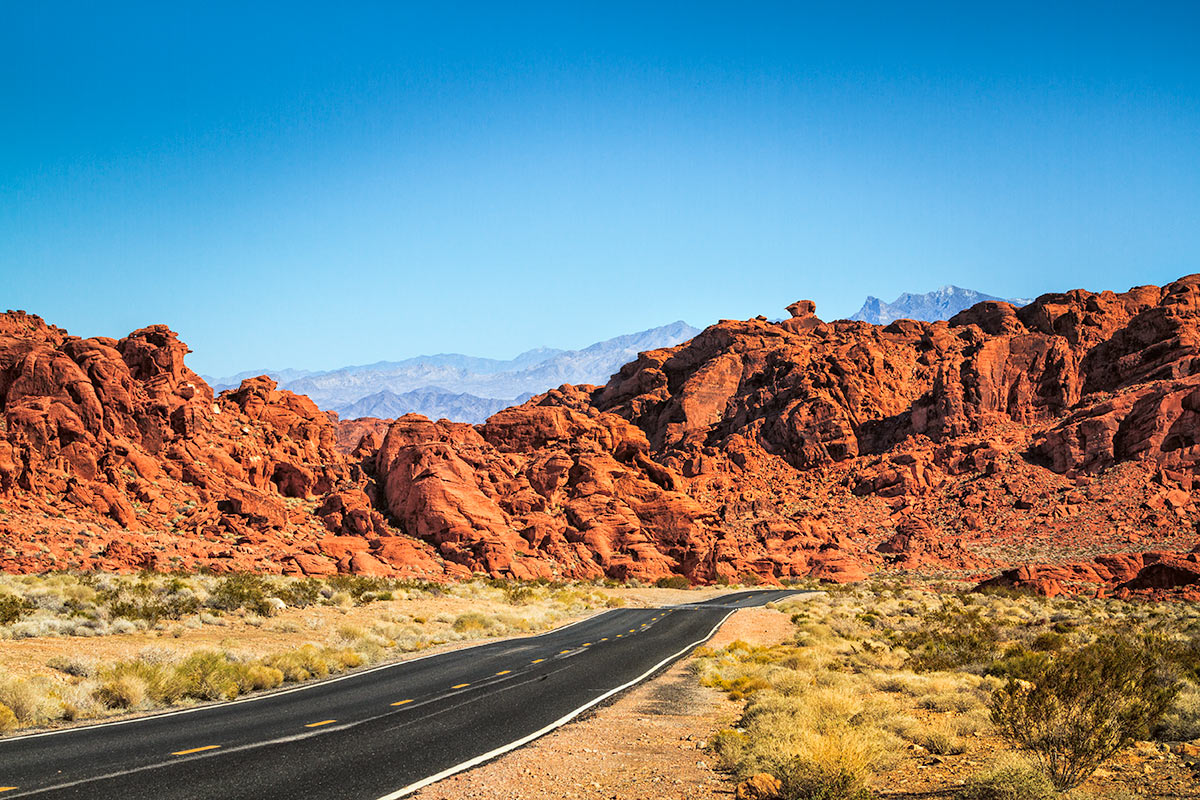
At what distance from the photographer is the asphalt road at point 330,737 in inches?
338

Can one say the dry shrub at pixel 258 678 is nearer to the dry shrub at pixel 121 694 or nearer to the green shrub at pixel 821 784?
the dry shrub at pixel 121 694

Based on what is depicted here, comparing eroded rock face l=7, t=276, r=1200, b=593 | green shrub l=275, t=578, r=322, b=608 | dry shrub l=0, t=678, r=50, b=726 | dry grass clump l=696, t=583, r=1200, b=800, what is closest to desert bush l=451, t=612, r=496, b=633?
green shrub l=275, t=578, r=322, b=608

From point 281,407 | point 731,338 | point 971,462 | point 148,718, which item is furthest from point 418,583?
point 731,338

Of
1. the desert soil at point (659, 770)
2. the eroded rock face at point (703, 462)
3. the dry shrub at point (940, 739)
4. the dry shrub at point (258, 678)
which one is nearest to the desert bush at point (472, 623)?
the dry shrub at point (258, 678)

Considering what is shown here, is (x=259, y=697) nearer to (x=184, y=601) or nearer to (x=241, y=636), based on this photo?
(x=241, y=636)

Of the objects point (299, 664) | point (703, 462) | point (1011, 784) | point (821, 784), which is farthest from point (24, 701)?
point (703, 462)

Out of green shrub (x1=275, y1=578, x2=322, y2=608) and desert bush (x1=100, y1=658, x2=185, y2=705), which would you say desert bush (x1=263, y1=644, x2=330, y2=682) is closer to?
desert bush (x1=100, y1=658, x2=185, y2=705)

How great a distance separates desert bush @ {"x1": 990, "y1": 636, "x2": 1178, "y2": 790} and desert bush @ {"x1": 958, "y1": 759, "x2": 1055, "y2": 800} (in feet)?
2.96

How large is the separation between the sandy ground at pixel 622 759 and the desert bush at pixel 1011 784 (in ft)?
8.71

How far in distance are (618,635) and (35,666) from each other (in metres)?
15.9

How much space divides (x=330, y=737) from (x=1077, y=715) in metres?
9.26

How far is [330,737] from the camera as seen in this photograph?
11031 millimetres

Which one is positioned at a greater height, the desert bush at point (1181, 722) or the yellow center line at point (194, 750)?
the yellow center line at point (194, 750)

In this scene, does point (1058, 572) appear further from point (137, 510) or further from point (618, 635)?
point (137, 510)
